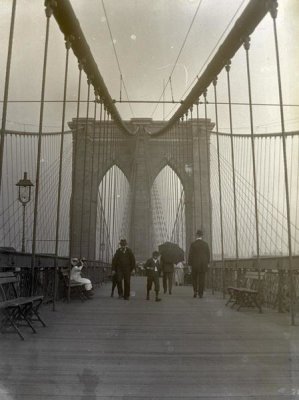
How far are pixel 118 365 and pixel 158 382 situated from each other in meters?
0.39

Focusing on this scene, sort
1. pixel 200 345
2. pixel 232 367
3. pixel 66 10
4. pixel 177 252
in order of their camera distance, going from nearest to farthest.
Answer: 1. pixel 232 367
2. pixel 200 345
3. pixel 66 10
4. pixel 177 252

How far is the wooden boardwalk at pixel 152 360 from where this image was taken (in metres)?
2.01

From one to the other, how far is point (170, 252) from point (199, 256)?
115cm

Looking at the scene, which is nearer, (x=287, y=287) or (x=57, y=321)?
(x=57, y=321)

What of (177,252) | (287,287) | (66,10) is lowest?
(287,287)

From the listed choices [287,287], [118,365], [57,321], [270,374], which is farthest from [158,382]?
[287,287]

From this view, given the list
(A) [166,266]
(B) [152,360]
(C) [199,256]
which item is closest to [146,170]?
(A) [166,266]

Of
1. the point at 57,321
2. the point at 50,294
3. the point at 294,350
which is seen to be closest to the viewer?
the point at 294,350

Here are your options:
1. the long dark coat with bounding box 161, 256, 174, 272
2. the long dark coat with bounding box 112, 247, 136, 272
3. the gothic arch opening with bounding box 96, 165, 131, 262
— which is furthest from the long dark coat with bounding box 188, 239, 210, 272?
the gothic arch opening with bounding box 96, 165, 131, 262

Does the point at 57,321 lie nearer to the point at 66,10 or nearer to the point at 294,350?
the point at 294,350

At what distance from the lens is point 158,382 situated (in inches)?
85.4

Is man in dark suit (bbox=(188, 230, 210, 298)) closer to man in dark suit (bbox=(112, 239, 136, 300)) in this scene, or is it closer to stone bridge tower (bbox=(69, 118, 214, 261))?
man in dark suit (bbox=(112, 239, 136, 300))

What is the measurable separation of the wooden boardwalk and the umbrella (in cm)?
359

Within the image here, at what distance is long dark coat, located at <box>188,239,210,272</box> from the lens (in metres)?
7.09
